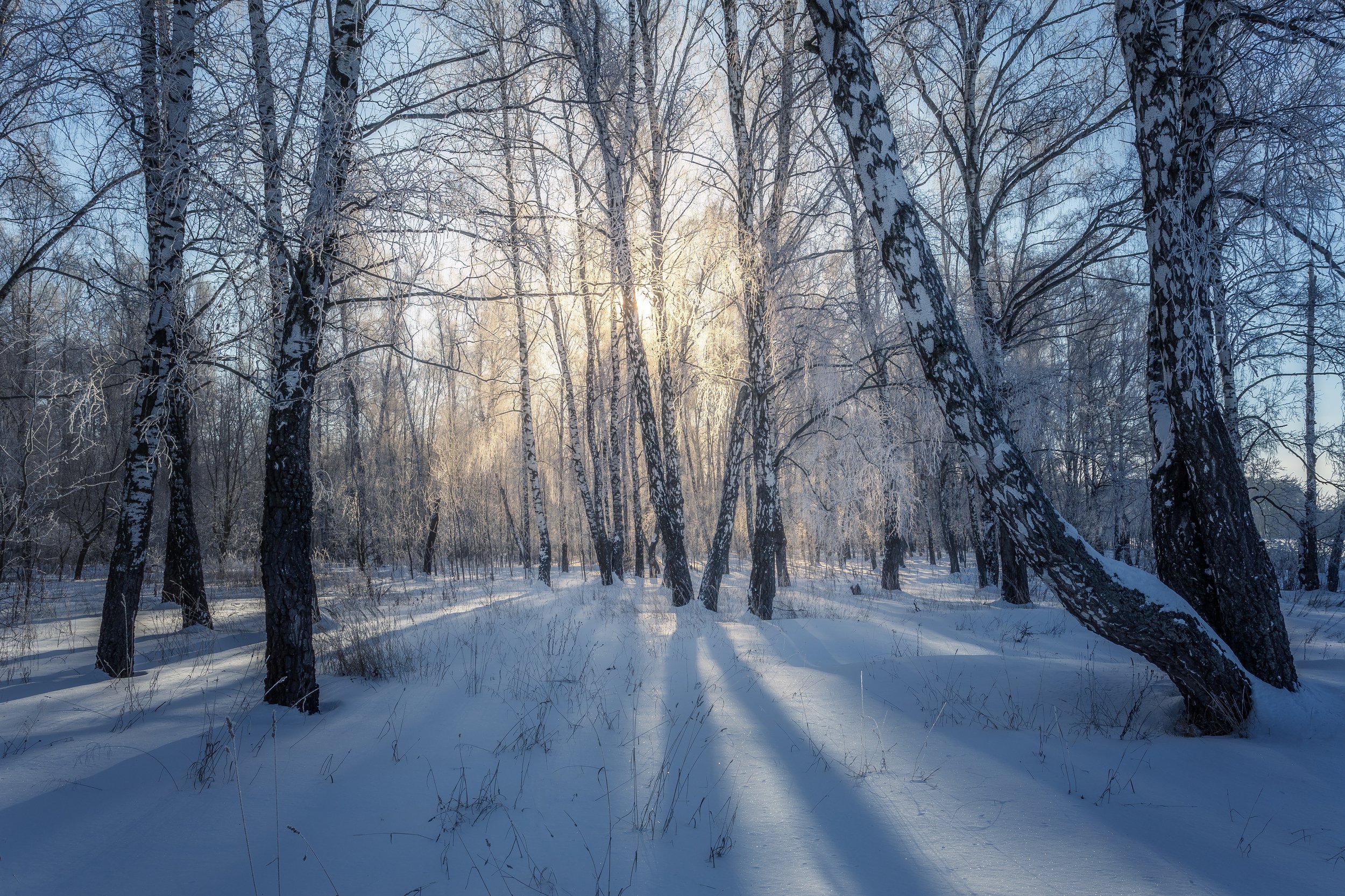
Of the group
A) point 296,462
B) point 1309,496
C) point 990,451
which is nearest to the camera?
point 990,451

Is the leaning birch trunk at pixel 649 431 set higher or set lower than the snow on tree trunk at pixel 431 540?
higher

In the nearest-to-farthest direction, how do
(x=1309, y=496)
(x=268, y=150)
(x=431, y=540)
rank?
1. (x=268, y=150)
2. (x=1309, y=496)
3. (x=431, y=540)

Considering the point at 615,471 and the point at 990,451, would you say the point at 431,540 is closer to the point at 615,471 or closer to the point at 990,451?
the point at 615,471

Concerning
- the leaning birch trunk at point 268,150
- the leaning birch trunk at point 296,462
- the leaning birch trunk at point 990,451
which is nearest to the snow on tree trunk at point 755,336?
the leaning birch trunk at point 990,451

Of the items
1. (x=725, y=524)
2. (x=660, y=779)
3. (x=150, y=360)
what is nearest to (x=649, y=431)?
(x=725, y=524)

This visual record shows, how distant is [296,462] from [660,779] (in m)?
3.37

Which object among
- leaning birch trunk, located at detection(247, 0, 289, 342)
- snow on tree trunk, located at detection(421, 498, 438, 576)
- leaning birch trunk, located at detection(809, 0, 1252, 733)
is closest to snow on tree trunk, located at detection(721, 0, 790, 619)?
leaning birch trunk, located at detection(809, 0, 1252, 733)

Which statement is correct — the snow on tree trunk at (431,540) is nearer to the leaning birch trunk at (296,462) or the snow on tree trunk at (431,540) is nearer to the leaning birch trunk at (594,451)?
the leaning birch trunk at (594,451)

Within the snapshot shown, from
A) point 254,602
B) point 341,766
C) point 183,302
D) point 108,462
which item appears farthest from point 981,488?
point 108,462

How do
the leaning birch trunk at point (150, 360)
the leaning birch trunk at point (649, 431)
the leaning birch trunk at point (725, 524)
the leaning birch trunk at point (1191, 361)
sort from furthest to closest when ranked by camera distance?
the leaning birch trunk at point (725, 524), the leaning birch trunk at point (649, 431), the leaning birch trunk at point (150, 360), the leaning birch trunk at point (1191, 361)

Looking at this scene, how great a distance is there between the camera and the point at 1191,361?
3938 mm

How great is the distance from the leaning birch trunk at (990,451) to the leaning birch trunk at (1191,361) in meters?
0.47

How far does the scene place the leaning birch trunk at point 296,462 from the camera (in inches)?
170

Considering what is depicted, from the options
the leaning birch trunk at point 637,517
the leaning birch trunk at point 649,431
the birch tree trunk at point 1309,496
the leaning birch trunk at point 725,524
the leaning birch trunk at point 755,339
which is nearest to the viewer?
the leaning birch trunk at point 755,339
